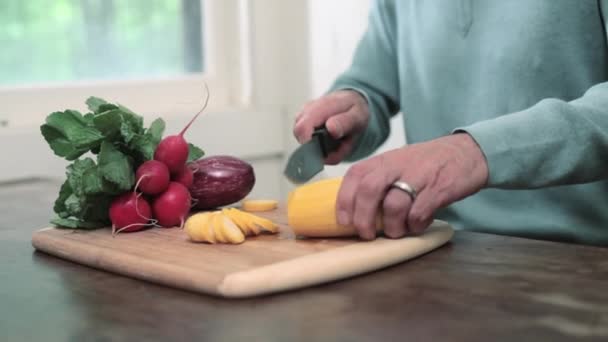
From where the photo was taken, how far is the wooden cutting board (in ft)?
2.60

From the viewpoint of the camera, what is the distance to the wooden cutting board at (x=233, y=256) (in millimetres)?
793

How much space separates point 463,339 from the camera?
0.64m

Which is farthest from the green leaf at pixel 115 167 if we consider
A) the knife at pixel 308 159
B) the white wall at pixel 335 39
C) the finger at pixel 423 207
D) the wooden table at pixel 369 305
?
the white wall at pixel 335 39

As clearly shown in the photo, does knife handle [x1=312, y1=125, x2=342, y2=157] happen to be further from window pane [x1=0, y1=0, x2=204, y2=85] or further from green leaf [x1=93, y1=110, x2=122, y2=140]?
window pane [x1=0, y1=0, x2=204, y2=85]

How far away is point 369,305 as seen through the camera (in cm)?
74

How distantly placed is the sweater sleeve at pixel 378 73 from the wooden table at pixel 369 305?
0.54 metres

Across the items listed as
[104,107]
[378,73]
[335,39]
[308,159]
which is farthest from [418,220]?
[335,39]

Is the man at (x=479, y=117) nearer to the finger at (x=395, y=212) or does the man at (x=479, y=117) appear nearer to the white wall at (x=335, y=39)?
the finger at (x=395, y=212)

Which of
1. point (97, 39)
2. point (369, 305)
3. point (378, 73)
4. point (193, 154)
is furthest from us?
point (97, 39)

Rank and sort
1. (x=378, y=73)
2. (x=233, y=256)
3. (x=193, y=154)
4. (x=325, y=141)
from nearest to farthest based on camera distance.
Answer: (x=233, y=256) < (x=193, y=154) < (x=325, y=141) < (x=378, y=73)

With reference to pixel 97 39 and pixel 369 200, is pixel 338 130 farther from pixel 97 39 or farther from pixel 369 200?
pixel 97 39

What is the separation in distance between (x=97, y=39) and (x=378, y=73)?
0.90m

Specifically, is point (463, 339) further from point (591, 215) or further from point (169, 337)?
point (591, 215)

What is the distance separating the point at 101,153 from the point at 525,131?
49cm
